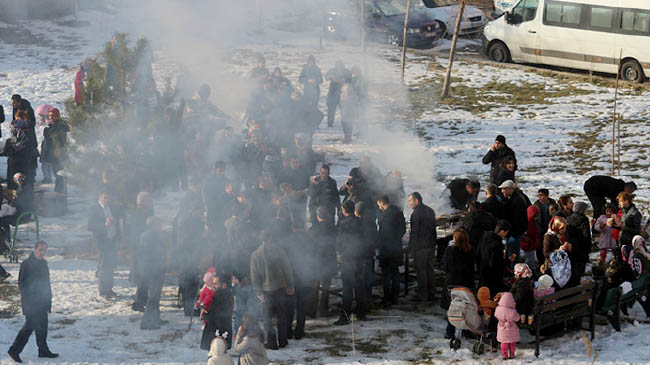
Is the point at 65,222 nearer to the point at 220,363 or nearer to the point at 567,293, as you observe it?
the point at 220,363

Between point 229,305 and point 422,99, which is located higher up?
point 422,99

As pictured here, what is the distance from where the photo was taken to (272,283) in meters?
10.5

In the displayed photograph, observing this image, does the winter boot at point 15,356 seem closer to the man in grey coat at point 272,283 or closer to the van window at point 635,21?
the man in grey coat at point 272,283

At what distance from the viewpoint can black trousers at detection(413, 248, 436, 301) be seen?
11844mm

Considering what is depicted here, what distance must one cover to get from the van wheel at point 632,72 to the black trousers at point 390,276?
482 inches

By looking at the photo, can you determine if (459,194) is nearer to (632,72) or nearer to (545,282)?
(545,282)

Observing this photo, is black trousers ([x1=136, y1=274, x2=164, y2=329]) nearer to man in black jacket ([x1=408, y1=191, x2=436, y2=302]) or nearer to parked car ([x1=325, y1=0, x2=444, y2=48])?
man in black jacket ([x1=408, y1=191, x2=436, y2=302])

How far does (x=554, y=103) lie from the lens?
835 inches

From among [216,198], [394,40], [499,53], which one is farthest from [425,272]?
[394,40]

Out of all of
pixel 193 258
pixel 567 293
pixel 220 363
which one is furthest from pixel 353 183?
pixel 220 363

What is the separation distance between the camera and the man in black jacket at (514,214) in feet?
39.7

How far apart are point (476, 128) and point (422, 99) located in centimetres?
249

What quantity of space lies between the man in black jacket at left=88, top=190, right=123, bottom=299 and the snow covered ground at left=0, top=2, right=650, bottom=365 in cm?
27

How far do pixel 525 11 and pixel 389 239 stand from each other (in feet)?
45.4
